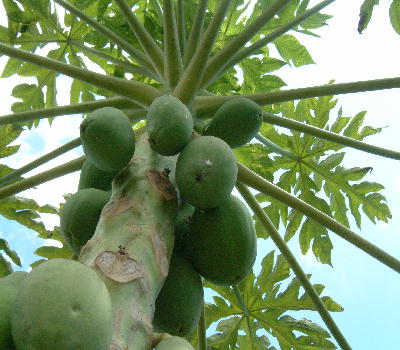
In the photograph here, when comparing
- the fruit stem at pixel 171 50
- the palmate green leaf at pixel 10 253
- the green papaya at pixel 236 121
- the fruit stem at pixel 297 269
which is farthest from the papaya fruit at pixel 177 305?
the palmate green leaf at pixel 10 253

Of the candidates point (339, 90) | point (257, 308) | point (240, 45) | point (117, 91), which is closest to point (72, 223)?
point (117, 91)

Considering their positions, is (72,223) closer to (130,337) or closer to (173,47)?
(130,337)

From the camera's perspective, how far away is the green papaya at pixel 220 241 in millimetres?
1878

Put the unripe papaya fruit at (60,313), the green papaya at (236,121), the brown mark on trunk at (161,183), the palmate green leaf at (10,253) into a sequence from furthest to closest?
the palmate green leaf at (10,253) → the green papaya at (236,121) → the brown mark on trunk at (161,183) → the unripe papaya fruit at (60,313)

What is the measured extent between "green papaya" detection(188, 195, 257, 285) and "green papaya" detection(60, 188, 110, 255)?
1.15 ft

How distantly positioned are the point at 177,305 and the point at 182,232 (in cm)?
31

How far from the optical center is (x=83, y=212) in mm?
1919

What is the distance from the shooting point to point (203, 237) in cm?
188

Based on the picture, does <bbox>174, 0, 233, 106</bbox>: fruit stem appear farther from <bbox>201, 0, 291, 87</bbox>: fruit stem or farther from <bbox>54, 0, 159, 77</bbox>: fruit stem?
<bbox>54, 0, 159, 77</bbox>: fruit stem

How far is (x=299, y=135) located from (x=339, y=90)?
4.90 feet

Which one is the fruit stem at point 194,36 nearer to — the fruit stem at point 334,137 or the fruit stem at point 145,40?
the fruit stem at point 145,40

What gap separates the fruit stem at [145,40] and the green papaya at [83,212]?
91cm

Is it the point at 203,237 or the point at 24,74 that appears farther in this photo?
the point at 24,74

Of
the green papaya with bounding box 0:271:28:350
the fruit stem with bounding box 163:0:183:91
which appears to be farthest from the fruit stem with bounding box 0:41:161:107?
the green papaya with bounding box 0:271:28:350
